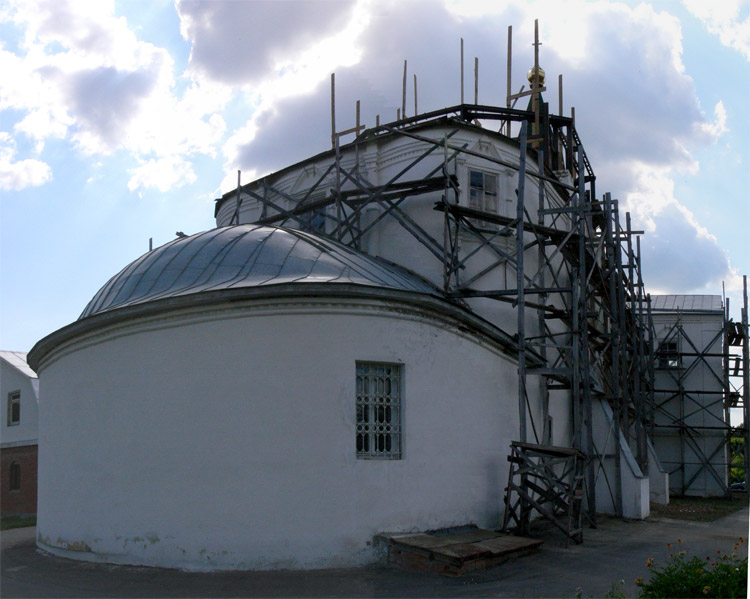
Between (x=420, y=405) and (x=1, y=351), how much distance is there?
82.9 feet

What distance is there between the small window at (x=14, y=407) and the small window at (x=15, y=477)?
1.68 metres

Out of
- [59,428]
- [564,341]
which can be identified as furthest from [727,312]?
[59,428]

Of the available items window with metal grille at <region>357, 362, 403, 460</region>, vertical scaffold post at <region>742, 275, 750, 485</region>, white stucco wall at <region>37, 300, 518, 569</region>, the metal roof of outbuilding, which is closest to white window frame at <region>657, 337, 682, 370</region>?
vertical scaffold post at <region>742, 275, 750, 485</region>

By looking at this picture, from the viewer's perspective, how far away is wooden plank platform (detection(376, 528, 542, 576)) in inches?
439

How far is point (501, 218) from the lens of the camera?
17.6m

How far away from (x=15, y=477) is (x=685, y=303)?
28.3 metres

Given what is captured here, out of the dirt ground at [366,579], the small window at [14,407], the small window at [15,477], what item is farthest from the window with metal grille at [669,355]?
the small window at [14,407]

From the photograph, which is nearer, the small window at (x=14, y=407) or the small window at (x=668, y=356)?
the small window at (x=14, y=407)

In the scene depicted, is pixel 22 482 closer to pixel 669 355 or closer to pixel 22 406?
pixel 22 406

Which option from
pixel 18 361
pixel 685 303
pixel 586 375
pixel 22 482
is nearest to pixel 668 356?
pixel 685 303

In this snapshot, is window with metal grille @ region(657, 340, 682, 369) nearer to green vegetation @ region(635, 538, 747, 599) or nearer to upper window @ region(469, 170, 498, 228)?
upper window @ region(469, 170, 498, 228)

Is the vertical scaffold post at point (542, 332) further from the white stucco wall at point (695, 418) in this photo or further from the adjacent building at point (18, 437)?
the adjacent building at point (18, 437)

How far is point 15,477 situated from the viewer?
29.5 metres

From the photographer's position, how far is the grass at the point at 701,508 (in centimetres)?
1995
